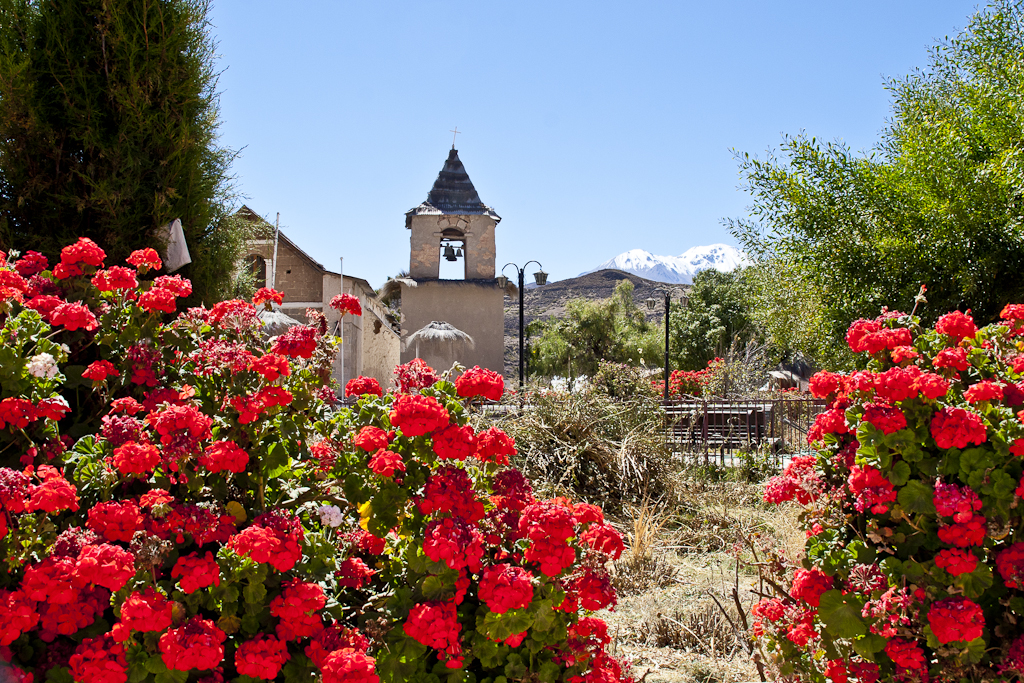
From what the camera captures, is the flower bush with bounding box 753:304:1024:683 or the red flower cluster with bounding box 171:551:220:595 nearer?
the red flower cluster with bounding box 171:551:220:595

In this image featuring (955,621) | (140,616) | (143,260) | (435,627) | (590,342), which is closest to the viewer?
(140,616)

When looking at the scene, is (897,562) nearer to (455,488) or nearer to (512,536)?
(512,536)

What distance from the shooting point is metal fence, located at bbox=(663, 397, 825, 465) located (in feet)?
26.5

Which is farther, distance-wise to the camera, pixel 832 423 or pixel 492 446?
pixel 832 423

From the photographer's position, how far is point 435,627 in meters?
1.78

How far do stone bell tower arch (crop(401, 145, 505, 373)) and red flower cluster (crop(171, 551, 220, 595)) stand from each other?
16155 millimetres

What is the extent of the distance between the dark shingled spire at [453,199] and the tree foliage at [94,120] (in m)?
13.3

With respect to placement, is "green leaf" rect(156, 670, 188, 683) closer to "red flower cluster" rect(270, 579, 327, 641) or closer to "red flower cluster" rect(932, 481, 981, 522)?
"red flower cluster" rect(270, 579, 327, 641)

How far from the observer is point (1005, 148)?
704 cm

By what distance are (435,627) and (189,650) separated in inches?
23.6

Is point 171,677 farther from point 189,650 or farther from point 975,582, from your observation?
point 975,582

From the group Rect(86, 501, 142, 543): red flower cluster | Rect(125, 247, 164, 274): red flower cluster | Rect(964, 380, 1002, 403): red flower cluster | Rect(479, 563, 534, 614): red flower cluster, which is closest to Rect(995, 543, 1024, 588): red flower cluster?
Rect(964, 380, 1002, 403): red flower cluster

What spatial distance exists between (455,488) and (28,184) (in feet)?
14.3

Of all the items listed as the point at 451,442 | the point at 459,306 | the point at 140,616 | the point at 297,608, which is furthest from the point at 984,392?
the point at 459,306
